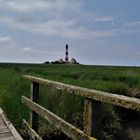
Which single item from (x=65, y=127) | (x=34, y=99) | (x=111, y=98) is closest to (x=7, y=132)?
(x=34, y=99)

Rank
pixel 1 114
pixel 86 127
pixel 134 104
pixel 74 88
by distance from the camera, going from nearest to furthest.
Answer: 1. pixel 134 104
2. pixel 86 127
3. pixel 74 88
4. pixel 1 114

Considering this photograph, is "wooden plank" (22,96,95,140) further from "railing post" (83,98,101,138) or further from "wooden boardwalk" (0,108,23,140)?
"wooden boardwalk" (0,108,23,140)

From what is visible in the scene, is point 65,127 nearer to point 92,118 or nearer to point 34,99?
point 92,118

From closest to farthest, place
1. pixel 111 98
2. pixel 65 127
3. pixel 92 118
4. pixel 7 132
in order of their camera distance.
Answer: pixel 111 98 < pixel 92 118 < pixel 65 127 < pixel 7 132

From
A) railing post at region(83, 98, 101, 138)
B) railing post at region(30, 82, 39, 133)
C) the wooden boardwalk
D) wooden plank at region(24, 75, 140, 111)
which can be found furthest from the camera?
railing post at region(30, 82, 39, 133)

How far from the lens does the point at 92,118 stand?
3.52 meters

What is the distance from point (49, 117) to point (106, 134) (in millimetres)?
3640

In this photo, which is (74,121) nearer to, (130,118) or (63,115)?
(63,115)

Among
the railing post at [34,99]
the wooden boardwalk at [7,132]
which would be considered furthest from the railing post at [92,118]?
the railing post at [34,99]

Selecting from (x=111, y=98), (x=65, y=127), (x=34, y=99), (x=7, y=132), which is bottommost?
(x=7, y=132)

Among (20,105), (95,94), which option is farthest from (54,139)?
(95,94)

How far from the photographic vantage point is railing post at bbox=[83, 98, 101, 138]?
3.53 metres

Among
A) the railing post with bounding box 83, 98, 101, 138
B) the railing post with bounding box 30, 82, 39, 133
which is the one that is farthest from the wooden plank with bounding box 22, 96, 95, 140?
the railing post with bounding box 30, 82, 39, 133

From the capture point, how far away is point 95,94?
3.49 meters
